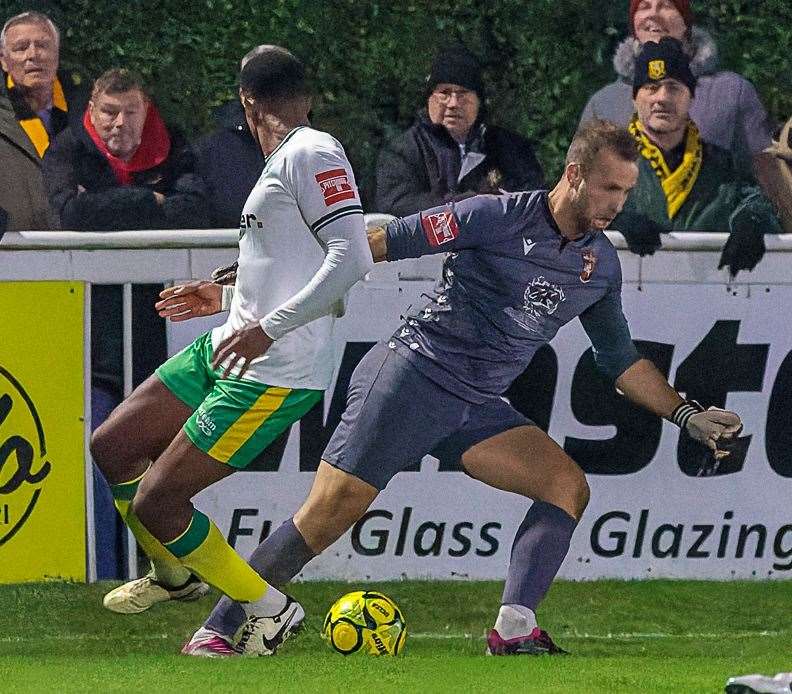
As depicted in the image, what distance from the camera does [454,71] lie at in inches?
314

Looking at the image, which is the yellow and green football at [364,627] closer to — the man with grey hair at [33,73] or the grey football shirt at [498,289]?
the grey football shirt at [498,289]

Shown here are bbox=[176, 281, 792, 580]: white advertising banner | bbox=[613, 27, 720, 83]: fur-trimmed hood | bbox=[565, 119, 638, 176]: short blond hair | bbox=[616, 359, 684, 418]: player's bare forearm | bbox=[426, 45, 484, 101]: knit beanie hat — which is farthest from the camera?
bbox=[613, 27, 720, 83]: fur-trimmed hood

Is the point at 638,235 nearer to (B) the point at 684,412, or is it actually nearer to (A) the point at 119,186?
(B) the point at 684,412

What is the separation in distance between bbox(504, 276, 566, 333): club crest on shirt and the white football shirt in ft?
2.34

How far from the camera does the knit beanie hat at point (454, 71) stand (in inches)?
314

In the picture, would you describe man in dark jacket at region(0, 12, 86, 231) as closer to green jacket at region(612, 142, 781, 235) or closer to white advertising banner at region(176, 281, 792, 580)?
white advertising banner at region(176, 281, 792, 580)

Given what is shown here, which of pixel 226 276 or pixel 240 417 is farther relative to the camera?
pixel 226 276

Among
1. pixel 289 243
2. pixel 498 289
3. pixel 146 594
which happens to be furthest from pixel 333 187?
pixel 146 594

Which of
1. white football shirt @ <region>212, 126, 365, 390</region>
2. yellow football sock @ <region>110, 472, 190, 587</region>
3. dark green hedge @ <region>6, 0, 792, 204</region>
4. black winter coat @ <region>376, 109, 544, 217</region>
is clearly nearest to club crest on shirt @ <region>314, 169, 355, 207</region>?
white football shirt @ <region>212, 126, 365, 390</region>

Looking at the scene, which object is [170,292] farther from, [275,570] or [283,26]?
[283,26]

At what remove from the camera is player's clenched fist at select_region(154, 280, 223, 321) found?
6.31 metres

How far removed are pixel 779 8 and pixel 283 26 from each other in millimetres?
2826

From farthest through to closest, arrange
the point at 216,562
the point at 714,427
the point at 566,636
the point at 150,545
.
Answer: the point at 566,636 → the point at 150,545 → the point at 714,427 → the point at 216,562

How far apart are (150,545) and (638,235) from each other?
99.1 inches
